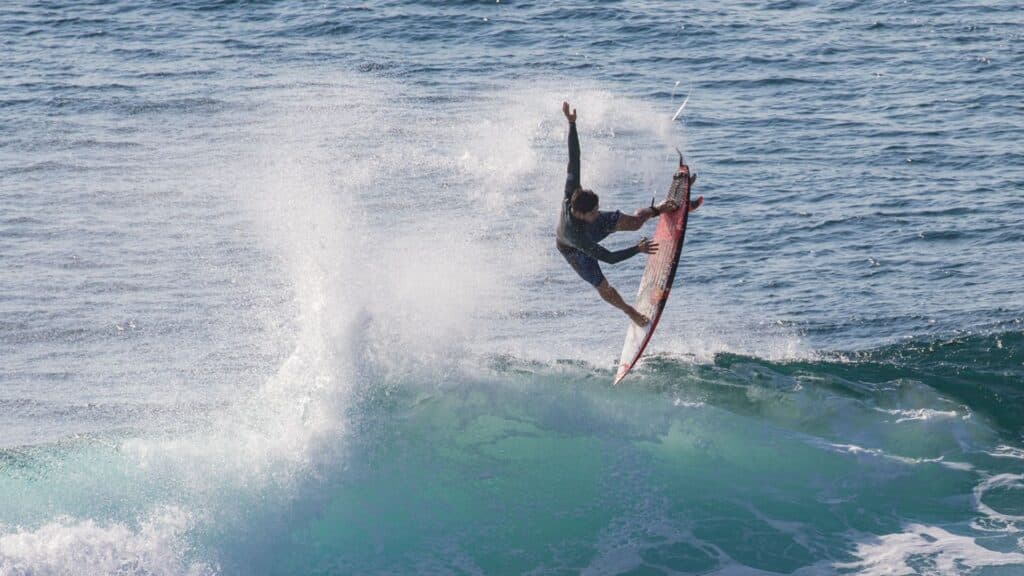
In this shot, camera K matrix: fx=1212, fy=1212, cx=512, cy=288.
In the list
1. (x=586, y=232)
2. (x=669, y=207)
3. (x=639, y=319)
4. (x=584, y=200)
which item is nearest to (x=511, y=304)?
(x=639, y=319)

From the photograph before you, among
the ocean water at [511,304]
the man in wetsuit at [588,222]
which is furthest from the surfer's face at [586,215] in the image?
the ocean water at [511,304]

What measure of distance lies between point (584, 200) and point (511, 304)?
7655 mm

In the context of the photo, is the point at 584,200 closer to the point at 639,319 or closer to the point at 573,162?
the point at 573,162

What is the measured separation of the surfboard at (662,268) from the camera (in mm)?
13344

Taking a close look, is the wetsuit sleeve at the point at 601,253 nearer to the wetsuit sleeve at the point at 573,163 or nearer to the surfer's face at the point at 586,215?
the surfer's face at the point at 586,215

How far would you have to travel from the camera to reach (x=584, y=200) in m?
12.7

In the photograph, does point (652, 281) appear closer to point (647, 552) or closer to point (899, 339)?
point (647, 552)

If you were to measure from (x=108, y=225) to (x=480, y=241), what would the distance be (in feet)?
25.1

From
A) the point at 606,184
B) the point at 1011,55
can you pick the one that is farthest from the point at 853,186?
the point at 1011,55

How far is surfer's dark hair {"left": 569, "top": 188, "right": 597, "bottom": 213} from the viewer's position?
12.6m

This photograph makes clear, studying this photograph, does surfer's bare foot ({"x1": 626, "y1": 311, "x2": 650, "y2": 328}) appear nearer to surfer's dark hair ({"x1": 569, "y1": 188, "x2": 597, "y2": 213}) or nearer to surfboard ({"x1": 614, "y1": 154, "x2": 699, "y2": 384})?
surfboard ({"x1": 614, "y1": 154, "x2": 699, "y2": 384})

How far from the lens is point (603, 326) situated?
63.6 ft

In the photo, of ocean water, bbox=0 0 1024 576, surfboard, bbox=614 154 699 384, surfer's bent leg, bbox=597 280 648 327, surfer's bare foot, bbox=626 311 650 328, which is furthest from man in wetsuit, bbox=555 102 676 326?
ocean water, bbox=0 0 1024 576

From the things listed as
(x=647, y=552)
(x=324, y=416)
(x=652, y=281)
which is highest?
(x=652, y=281)
